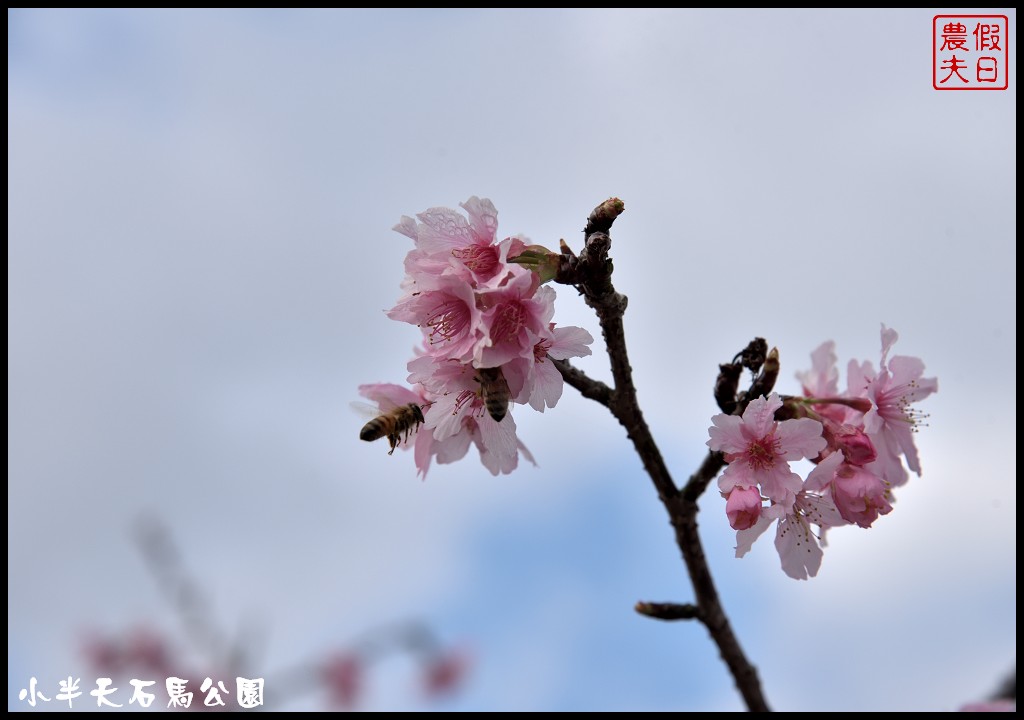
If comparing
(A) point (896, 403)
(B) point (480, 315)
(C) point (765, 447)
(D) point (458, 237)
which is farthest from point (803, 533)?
(D) point (458, 237)

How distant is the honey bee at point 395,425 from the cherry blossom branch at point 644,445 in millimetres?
556

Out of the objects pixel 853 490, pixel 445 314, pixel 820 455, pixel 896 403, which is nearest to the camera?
pixel 445 314

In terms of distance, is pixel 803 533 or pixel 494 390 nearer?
pixel 494 390

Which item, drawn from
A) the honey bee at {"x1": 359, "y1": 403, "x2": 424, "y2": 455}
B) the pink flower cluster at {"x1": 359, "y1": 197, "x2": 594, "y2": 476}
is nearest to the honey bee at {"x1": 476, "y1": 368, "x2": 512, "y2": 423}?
the pink flower cluster at {"x1": 359, "y1": 197, "x2": 594, "y2": 476}

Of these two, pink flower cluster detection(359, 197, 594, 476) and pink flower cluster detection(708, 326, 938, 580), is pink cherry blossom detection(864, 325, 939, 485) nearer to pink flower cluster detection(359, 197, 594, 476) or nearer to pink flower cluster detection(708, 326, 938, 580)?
pink flower cluster detection(708, 326, 938, 580)

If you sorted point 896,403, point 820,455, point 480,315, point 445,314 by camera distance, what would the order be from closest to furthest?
point 480,315, point 445,314, point 820,455, point 896,403

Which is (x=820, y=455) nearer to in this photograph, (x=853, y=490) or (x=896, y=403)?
(x=853, y=490)

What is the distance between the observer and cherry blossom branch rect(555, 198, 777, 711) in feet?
6.45

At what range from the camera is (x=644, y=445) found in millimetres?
2285

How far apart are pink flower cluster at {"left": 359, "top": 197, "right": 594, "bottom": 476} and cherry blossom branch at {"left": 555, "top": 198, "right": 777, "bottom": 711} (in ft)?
0.43

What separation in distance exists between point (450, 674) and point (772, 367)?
9.27 meters

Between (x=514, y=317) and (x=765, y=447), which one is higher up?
(x=514, y=317)

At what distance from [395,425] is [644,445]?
82 cm

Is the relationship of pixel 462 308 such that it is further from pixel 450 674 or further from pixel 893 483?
pixel 450 674
